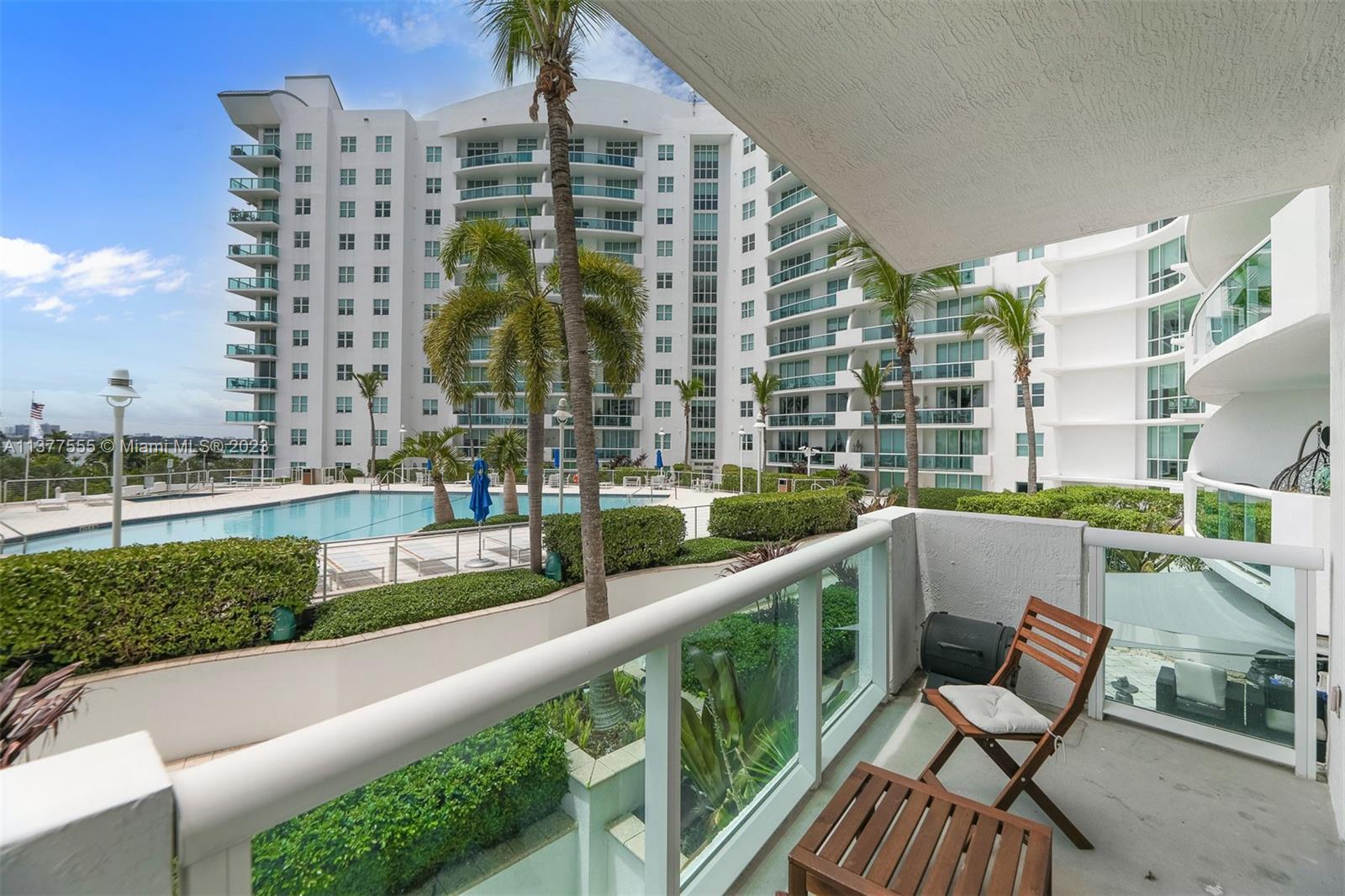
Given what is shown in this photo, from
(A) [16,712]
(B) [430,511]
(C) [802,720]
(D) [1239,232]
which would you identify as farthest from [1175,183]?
(B) [430,511]

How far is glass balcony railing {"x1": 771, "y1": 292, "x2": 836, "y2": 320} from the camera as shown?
103 feet

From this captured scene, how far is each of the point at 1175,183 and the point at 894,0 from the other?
7.08ft

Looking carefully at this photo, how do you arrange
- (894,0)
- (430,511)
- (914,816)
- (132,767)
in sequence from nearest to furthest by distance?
(132,767)
(894,0)
(914,816)
(430,511)

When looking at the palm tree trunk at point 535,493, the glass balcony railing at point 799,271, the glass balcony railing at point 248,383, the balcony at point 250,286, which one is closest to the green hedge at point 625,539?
the palm tree trunk at point 535,493

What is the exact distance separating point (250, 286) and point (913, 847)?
46.5 meters

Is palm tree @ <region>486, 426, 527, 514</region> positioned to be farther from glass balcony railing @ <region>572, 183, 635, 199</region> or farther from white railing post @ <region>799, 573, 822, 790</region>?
glass balcony railing @ <region>572, 183, 635, 199</region>

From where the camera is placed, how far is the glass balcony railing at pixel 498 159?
37.4 m

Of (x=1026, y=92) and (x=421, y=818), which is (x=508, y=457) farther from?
(x=421, y=818)

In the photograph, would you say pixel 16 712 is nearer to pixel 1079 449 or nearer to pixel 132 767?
pixel 132 767

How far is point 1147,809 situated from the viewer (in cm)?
245

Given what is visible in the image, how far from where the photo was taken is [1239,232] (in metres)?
11.6

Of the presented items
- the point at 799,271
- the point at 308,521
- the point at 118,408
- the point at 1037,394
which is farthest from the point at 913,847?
the point at 799,271

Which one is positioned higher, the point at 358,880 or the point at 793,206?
the point at 793,206

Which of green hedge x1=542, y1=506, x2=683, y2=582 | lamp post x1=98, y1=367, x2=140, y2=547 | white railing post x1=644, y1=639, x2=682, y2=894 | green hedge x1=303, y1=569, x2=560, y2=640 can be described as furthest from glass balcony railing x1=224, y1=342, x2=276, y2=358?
white railing post x1=644, y1=639, x2=682, y2=894
